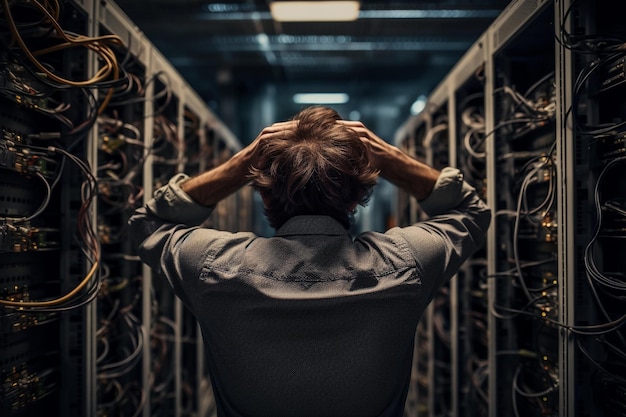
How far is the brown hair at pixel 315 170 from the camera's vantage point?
1215 millimetres

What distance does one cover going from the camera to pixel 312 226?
48.8 inches

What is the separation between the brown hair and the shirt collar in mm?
19

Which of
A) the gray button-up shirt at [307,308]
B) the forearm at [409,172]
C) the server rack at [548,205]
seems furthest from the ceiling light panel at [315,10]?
the gray button-up shirt at [307,308]

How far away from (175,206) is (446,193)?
0.73 meters

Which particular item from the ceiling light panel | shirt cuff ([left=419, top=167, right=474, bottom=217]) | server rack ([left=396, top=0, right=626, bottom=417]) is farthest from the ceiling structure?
shirt cuff ([left=419, top=167, right=474, bottom=217])

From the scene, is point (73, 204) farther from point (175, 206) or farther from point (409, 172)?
point (409, 172)

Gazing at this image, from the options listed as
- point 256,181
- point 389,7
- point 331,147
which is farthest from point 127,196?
point 389,7

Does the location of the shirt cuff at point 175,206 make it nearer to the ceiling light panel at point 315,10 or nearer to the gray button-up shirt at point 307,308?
the gray button-up shirt at point 307,308

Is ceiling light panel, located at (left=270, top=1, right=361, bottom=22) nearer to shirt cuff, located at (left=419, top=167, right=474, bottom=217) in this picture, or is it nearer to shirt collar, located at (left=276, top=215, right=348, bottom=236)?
shirt cuff, located at (left=419, top=167, right=474, bottom=217)

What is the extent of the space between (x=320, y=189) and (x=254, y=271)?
0.25 m

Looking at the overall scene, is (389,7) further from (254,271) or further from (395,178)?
(254,271)

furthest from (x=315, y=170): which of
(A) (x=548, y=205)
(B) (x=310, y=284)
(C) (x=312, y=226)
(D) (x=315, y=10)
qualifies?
(D) (x=315, y=10)

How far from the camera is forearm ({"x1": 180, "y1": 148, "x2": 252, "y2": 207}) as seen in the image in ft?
4.43

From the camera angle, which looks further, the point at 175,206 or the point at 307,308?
the point at 175,206
